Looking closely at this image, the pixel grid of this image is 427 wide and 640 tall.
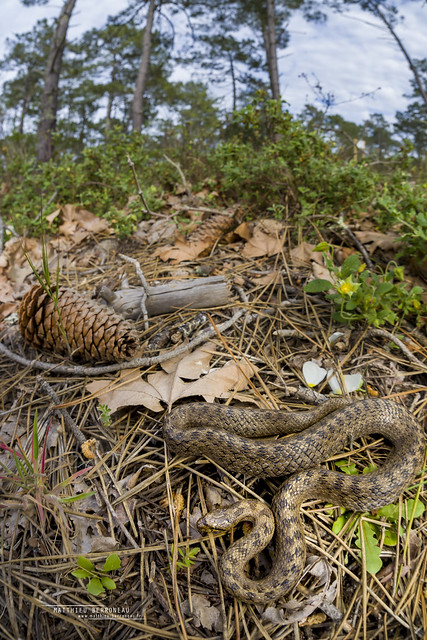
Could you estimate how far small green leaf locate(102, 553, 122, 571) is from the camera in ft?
6.67

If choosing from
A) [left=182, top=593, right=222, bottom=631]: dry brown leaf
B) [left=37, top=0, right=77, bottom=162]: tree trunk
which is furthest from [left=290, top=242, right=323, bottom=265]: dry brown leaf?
[left=37, top=0, right=77, bottom=162]: tree trunk

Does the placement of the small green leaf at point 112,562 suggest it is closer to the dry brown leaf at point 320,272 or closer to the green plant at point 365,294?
the green plant at point 365,294

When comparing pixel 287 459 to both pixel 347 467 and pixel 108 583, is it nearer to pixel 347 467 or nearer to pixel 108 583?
pixel 347 467

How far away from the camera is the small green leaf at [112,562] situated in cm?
203

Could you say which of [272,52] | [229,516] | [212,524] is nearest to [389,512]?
[229,516]

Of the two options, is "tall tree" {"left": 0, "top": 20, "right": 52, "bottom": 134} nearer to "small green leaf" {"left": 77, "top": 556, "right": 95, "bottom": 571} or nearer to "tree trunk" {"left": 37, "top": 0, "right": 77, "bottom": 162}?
"tree trunk" {"left": 37, "top": 0, "right": 77, "bottom": 162}

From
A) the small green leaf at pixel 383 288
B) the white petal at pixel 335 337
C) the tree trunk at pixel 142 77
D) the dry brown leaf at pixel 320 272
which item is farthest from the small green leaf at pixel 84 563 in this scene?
the tree trunk at pixel 142 77

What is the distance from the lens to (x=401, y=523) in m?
2.38

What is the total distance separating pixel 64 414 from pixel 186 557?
141 cm

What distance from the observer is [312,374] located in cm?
297

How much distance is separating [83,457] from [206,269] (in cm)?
226

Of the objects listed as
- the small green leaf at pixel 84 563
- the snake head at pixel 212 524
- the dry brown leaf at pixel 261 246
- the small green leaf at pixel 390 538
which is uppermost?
the dry brown leaf at pixel 261 246

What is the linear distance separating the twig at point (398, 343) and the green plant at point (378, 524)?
1.15 metres

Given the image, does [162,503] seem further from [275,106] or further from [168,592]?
[275,106]
